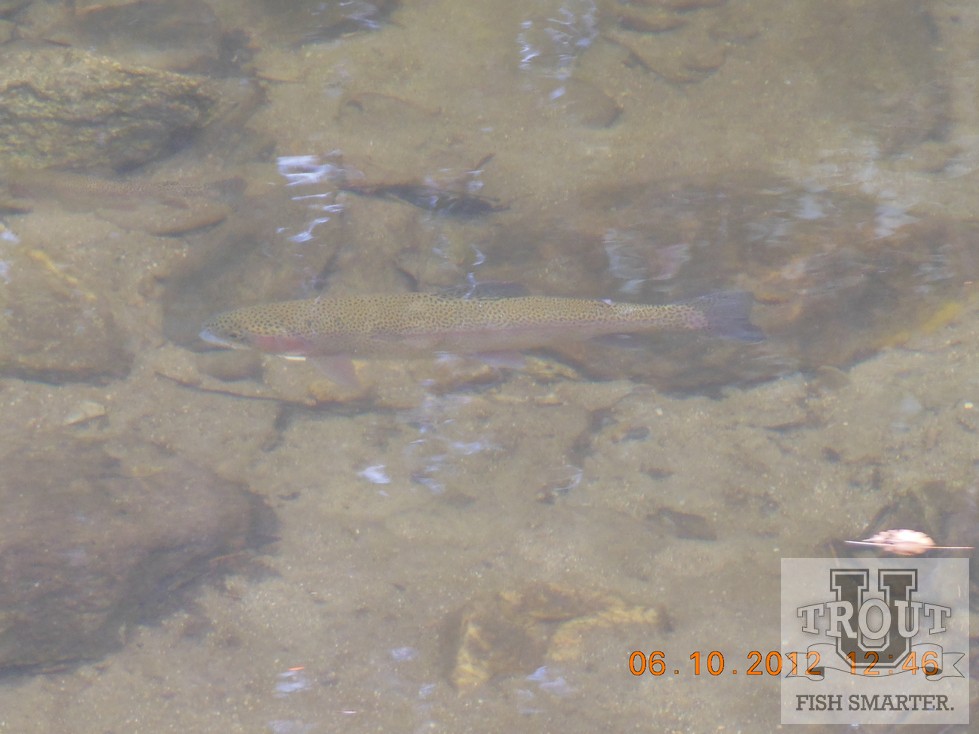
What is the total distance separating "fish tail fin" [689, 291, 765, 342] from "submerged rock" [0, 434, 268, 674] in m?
3.32

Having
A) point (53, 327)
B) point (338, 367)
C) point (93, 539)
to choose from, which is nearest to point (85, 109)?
point (53, 327)

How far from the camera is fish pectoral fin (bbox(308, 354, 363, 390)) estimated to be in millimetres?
4895

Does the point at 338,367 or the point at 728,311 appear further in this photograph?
the point at 338,367

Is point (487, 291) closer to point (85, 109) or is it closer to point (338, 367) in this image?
point (338, 367)

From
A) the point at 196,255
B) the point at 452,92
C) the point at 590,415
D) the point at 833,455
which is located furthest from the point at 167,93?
the point at 833,455

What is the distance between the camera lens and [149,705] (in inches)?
150

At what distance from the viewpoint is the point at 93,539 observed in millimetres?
3957

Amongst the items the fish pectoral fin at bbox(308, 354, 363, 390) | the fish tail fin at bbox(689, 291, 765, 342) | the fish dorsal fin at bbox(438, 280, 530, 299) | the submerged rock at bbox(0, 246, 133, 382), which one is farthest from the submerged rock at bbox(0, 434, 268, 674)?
the fish tail fin at bbox(689, 291, 765, 342)

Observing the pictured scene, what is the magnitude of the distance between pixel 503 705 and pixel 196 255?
13.6 ft

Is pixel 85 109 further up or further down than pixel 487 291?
further up

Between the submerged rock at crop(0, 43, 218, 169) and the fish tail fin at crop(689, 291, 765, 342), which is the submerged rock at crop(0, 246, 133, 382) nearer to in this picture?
the submerged rock at crop(0, 43, 218, 169)

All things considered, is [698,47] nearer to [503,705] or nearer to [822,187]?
[822,187]

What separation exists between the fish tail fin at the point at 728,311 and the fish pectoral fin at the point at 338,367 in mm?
2465

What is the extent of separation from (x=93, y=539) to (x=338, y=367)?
6.05 feet
